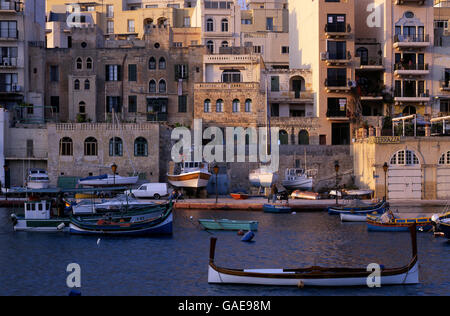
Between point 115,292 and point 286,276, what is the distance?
271 inches

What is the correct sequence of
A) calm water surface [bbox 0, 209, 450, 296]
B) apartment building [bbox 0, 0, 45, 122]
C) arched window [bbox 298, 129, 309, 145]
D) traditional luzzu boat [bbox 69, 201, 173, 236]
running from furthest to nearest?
apartment building [bbox 0, 0, 45, 122] < arched window [bbox 298, 129, 309, 145] < traditional luzzu boat [bbox 69, 201, 173, 236] < calm water surface [bbox 0, 209, 450, 296]

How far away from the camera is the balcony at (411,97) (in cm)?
7288

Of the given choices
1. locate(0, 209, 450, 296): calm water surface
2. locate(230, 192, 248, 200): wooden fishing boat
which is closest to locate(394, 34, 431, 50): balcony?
locate(230, 192, 248, 200): wooden fishing boat

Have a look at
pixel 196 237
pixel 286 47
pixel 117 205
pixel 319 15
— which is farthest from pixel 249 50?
pixel 196 237

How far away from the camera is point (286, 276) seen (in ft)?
93.2

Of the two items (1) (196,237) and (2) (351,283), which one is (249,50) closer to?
(1) (196,237)

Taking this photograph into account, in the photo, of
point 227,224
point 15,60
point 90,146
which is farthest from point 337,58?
point 227,224

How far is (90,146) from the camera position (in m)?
64.6

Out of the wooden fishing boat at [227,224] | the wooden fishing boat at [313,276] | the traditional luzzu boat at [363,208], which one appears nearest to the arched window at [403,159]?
the traditional luzzu boat at [363,208]

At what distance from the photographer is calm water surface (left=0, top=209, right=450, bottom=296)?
96.4 feet

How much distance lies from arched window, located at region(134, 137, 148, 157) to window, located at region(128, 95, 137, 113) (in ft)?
39.9

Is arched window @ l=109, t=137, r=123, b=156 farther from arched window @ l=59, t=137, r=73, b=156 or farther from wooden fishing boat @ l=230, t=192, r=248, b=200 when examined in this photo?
wooden fishing boat @ l=230, t=192, r=248, b=200

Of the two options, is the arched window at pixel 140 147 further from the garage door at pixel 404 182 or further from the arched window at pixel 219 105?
the garage door at pixel 404 182

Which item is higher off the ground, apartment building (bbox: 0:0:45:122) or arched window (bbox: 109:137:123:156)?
apartment building (bbox: 0:0:45:122)
